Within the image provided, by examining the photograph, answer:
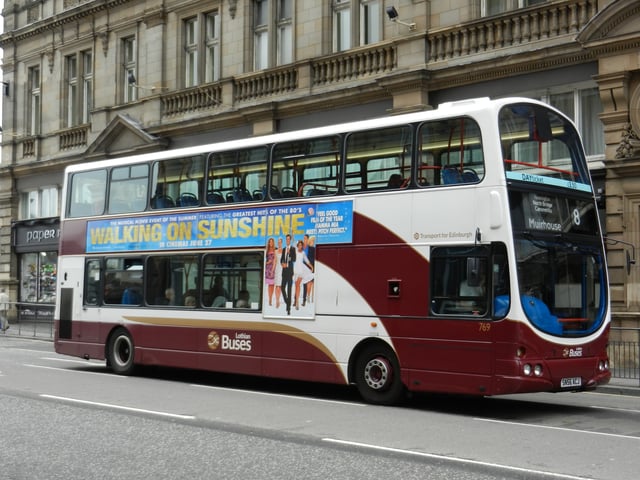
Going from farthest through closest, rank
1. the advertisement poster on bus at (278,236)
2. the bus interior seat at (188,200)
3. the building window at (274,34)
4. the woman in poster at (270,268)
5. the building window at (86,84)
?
1. the building window at (86,84)
2. the building window at (274,34)
3. the bus interior seat at (188,200)
4. the woman in poster at (270,268)
5. the advertisement poster on bus at (278,236)

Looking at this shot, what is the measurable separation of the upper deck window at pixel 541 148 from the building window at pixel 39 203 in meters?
25.9

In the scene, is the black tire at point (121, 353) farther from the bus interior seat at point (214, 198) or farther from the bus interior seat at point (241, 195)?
the bus interior seat at point (241, 195)

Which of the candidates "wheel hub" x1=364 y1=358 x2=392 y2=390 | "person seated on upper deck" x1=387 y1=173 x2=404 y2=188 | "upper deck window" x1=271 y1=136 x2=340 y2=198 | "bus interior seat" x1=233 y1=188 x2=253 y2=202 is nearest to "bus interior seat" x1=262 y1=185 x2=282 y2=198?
"upper deck window" x1=271 y1=136 x2=340 y2=198

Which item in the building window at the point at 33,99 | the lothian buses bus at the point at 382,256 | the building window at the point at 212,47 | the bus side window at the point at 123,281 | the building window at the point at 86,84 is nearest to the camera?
the lothian buses bus at the point at 382,256

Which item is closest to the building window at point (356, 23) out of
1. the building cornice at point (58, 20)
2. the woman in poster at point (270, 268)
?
the building cornice at point (58, 20)

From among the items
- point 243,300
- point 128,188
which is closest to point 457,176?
point 243,300

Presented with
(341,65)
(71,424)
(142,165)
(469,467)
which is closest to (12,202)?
(341,65)

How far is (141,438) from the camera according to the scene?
9.80 meters

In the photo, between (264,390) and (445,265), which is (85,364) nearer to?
(264,390)

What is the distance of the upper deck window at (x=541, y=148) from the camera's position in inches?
485

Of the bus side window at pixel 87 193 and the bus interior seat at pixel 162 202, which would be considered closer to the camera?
the bus interior seat at pixel 162 202

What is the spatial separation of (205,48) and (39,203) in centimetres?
1107

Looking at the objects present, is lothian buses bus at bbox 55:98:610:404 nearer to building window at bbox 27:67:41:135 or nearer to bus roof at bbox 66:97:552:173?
bus roof at bbox 66:97:552:173

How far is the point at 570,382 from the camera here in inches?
480
